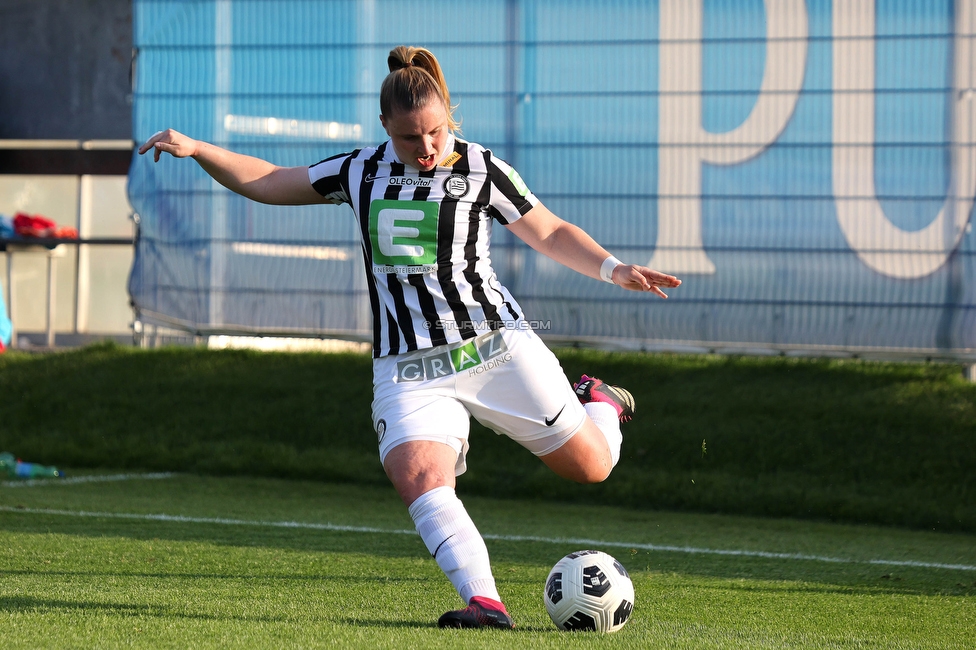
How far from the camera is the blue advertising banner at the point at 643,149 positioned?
807cm

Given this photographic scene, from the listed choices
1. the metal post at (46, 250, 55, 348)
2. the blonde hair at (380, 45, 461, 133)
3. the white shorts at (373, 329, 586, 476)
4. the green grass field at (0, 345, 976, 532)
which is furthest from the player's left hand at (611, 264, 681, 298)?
the metal post at (46, 250, 55, 348)

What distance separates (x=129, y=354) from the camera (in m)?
10.4

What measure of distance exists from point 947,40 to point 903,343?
214 centimetres

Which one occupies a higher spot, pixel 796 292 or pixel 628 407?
pixel 796 292

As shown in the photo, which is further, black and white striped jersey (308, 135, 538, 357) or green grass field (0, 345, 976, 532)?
green grass field (0, 345, 976, 532)

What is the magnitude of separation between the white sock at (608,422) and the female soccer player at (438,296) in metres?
0.36

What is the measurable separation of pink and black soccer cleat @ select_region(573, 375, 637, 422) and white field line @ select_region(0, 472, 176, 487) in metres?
4.91

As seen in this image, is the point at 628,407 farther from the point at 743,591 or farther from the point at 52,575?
the point at 52,575

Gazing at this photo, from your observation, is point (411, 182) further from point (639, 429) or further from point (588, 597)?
point (639, 429)

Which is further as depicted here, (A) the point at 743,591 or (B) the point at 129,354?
(B) the point at 129,354

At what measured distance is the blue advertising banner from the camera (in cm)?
807

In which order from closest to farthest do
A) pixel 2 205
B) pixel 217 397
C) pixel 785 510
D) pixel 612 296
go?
pixel 785 510 → pixel 612 296 → pixel 217 397 → pixel 2 205

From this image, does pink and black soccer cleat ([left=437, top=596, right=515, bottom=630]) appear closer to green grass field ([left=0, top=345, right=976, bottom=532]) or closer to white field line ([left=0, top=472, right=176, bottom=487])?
green grass field ([left=0, top=345, right=976, bottom=532])

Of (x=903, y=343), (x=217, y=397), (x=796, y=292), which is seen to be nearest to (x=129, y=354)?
(x=217, y=397)
